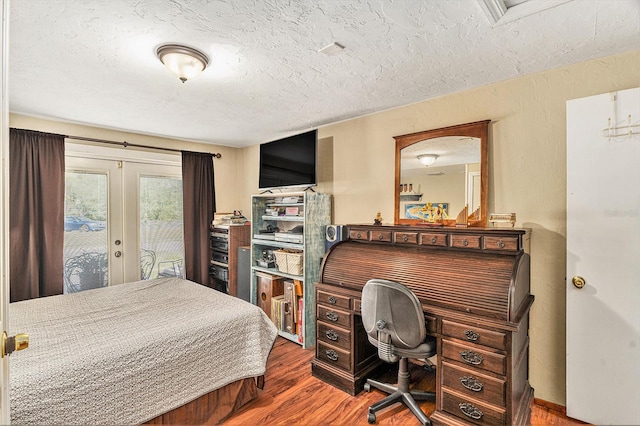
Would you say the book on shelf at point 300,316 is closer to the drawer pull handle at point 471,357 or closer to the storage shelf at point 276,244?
the storage shelf at point 276,244

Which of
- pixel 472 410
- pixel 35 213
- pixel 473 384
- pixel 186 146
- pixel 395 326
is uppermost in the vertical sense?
→ pixel 186 146

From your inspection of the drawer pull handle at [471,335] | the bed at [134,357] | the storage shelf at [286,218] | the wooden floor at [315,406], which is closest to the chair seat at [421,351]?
the drawer pull handle at [471,335]

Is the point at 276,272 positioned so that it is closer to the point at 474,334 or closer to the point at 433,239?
the point at 433,239

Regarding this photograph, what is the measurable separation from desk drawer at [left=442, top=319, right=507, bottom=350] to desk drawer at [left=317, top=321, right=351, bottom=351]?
0.77m

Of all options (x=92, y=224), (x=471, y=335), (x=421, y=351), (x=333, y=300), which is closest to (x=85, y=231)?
(x=92, y=224)

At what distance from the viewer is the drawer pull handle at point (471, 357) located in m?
1.73

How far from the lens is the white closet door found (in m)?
1.51

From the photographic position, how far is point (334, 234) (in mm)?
3182

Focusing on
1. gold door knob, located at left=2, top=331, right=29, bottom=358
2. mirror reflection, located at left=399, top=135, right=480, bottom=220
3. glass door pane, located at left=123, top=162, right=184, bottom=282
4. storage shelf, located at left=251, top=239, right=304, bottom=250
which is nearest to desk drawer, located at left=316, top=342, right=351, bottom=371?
storage shelf, located at left=251, top=239, right=304, bottom=250

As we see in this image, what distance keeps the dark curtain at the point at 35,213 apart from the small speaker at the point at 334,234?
268cm

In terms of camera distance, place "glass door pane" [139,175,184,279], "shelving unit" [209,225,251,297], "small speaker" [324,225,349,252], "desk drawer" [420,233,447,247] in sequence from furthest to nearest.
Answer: "shelving unit" [209,225,251,297]
"glass door pane" [139,175,184,279]
"small speaker" [324,225,349,252]
"desk drawer" [420,233,447,247]

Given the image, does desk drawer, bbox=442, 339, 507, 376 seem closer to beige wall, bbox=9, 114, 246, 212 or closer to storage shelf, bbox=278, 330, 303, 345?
storage shelf, bbox=278, 330, 303, 345

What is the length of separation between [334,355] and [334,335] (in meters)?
0.16

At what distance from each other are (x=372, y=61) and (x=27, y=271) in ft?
11.7
